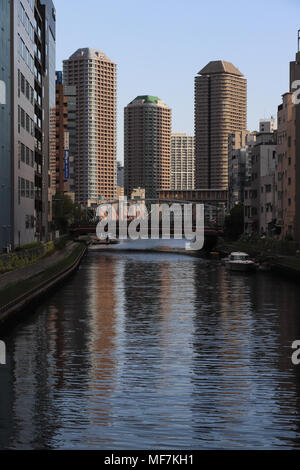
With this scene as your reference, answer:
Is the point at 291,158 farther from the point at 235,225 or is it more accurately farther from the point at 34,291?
the point at 34,291

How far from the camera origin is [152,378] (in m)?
26.0

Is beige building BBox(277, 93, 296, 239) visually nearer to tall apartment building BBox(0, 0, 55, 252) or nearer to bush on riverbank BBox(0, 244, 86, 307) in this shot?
tall apartment building BBox(0, 0, 55, 252)

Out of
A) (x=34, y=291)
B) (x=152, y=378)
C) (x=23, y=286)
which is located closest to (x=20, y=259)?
(x=34, y=291)

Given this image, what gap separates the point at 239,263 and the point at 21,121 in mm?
32001

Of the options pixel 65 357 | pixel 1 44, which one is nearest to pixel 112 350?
pixel 65 357

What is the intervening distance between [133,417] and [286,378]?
779 centimetres

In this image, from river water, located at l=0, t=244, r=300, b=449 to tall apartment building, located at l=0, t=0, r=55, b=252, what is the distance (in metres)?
37.0

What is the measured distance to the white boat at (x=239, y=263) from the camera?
97.5 meters

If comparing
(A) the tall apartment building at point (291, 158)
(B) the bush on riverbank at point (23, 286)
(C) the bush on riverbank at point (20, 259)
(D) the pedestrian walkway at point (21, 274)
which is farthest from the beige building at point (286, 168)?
(B) the bush on riverbank at point (23, 286)

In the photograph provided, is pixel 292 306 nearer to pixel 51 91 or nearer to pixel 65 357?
pixel 65 357

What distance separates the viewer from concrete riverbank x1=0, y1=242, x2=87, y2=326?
41.2m

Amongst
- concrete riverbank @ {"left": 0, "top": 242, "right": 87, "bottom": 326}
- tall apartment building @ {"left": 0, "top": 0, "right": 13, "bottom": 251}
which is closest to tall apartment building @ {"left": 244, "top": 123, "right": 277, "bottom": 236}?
tall apartment building @ {"left": 0, "top": 0, "right": 13, "bottom": 251}

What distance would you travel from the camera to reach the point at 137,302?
56.1 metres

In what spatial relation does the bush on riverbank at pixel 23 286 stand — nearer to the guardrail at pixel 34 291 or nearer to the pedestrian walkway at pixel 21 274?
the guardrail at pixel 34 291
